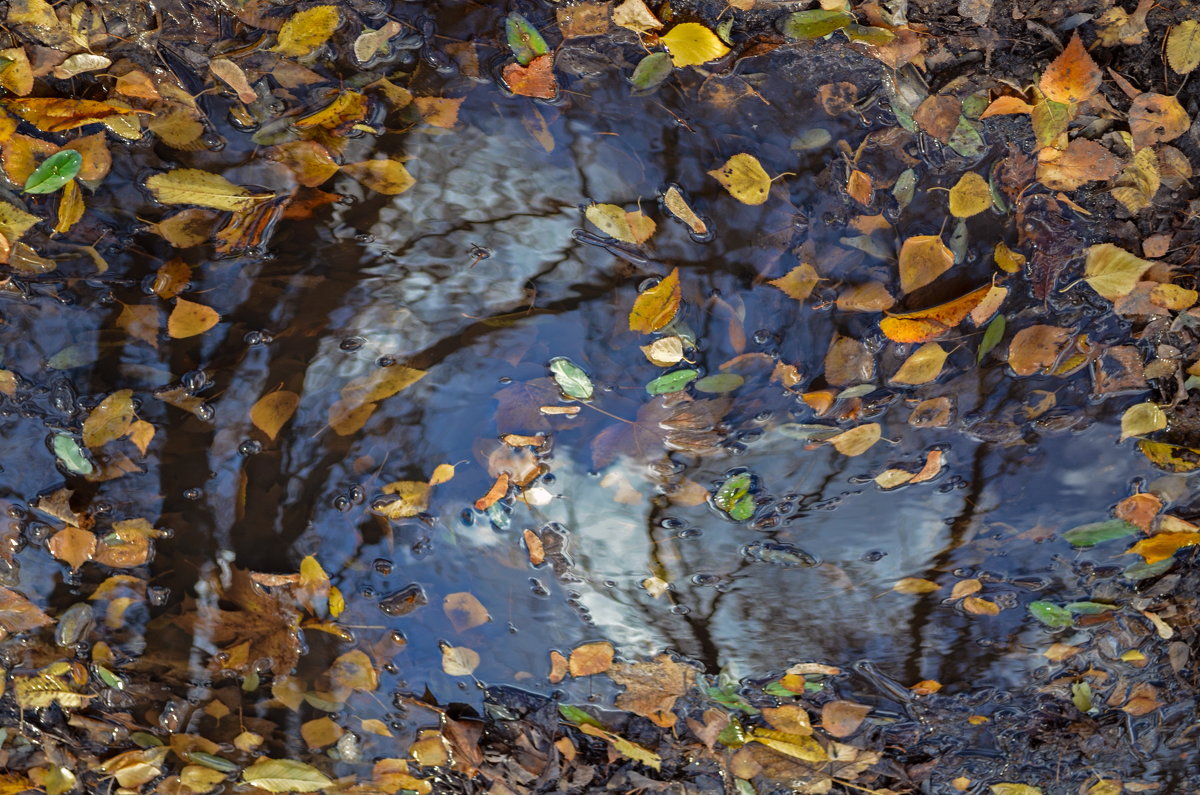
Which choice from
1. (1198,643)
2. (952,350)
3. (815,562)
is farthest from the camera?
(1198,643)

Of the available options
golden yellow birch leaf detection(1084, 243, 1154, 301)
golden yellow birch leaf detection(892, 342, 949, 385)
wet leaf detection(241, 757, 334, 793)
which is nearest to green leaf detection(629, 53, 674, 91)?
golden yellow birch leaf detection(892, 342, 949, 385)

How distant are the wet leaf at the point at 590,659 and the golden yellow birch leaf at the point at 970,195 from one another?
3.40 feet

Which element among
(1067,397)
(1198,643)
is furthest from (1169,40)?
(1198,643)

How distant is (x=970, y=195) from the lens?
1.18 meters

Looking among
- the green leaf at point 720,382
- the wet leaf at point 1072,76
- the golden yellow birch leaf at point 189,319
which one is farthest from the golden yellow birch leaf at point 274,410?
the wet leaf at point 1072,76

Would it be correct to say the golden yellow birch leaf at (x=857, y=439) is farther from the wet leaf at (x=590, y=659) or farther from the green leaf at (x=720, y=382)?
the wet leaf at (x=590, y=659)

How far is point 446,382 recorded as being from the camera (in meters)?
1.28

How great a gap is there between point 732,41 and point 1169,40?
697 millimetres

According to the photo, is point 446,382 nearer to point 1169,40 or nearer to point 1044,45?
point 1044,45

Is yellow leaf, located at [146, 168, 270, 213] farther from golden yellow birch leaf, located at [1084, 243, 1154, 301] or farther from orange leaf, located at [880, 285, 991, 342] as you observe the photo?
golden yellow birch leaf, located at [1084, 243, 1154, 301]

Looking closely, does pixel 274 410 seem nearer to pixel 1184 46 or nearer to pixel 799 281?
pixel 799 281

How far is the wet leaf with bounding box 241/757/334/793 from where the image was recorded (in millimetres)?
1526

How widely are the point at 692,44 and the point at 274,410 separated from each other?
3.25ft

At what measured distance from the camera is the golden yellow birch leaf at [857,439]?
1266 mm
